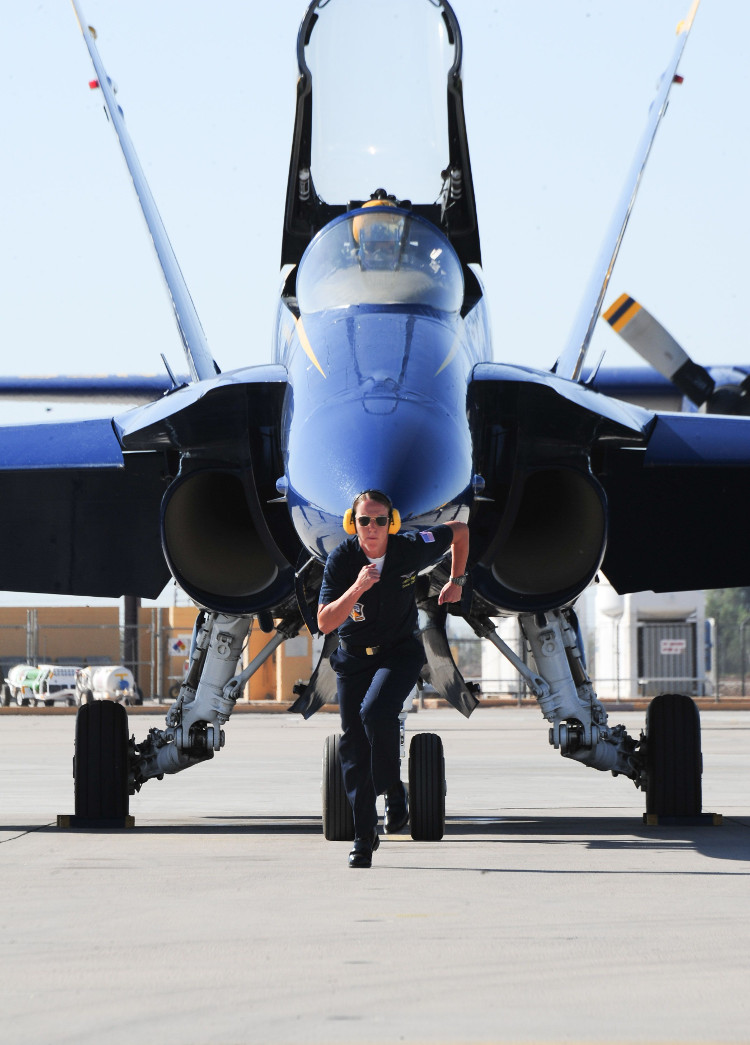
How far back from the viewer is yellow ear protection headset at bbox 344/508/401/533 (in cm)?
647

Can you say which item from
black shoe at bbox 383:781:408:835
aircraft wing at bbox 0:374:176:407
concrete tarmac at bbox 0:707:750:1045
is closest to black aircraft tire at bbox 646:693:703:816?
concrete tarmac at bbox 0:707:750:1045

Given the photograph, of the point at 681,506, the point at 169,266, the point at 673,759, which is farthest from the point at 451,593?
the point at 169,266

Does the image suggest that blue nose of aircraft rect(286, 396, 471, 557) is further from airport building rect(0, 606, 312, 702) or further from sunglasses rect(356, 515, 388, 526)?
airport building rect(0, 606, 312, 702)

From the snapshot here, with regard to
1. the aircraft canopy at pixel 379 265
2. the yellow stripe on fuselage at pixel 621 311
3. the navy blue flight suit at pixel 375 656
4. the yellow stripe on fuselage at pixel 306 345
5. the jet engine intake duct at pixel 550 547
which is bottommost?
the navy blue flight suit at pixel 375 656

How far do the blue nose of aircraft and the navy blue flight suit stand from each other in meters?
0.17

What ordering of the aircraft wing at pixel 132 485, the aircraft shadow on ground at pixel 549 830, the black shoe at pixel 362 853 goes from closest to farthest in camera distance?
the black shoe at pixel 362 853 → the aircraft shadow on ground at pixel 549 830 → the aircraft wing at pixel 132 485

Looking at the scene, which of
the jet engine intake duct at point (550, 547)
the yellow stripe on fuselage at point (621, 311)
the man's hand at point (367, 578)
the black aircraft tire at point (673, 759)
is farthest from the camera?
the yellow stripe on fuselage at point (621, 311)

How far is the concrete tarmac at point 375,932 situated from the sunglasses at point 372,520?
59.2 inches

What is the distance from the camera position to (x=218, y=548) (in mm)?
8289

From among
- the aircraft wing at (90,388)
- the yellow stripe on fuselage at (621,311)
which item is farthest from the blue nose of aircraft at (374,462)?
the aircraft wing at (90,388)

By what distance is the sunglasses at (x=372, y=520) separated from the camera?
21.0ft

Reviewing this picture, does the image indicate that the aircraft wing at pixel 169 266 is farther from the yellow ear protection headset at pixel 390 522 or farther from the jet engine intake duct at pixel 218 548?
the yellow ear protection headset at pixel 390 522

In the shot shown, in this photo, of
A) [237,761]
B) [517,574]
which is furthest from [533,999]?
[237,761]

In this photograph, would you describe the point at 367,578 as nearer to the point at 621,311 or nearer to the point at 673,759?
the point at 673,759
